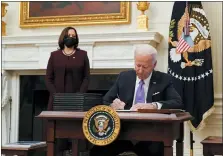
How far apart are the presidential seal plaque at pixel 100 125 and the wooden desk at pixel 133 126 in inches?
1.9

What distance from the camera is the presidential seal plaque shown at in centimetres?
223

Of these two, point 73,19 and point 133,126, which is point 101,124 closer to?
point 133,126

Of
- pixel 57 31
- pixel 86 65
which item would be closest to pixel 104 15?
pixel 57 31

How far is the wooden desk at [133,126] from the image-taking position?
2182 millimetres

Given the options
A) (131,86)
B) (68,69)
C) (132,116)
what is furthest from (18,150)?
(132,116)

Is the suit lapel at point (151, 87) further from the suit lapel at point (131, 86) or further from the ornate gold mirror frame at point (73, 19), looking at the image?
the ornate gold mirror frame at point (73, 19)

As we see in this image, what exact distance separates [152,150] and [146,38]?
275 centimetres

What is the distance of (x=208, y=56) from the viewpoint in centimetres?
486

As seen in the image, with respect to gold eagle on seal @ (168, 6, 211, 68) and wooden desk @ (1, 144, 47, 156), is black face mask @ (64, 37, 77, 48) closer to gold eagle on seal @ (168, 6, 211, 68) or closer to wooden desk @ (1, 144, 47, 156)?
wooden desk @ (1, 144, 47, 156)

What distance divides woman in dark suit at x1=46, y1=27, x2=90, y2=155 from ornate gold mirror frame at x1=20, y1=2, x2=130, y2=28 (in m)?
1.62

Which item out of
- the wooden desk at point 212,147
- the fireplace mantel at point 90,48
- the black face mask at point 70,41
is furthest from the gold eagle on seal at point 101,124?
the fireplace mantel at point 90,48

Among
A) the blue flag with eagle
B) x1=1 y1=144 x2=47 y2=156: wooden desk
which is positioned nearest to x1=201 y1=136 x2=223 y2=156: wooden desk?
the blue flag with eagle

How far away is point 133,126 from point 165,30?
3.26 m

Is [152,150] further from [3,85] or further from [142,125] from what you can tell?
[3,85]
